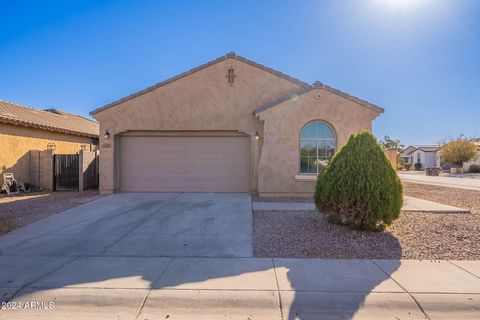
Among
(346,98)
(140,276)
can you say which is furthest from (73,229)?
(346,98)

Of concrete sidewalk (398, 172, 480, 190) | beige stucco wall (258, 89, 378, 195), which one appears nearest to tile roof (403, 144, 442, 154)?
concrete sidewalk (398, 172, 480, 190)

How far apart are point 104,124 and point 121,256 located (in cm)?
906

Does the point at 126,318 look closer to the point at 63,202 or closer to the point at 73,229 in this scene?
the point at 73,229

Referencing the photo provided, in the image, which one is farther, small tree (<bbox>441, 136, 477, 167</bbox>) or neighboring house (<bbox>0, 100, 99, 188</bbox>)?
small tree (<bbox>441, 136, 477, 167</bbox>)

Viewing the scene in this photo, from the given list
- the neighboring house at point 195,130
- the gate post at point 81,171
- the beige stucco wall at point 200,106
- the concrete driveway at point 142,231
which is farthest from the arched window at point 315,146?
the gate post at point 81,171

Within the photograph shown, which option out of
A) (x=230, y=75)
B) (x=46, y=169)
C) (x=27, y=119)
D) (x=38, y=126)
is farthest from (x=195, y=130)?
(x=27, y=119)

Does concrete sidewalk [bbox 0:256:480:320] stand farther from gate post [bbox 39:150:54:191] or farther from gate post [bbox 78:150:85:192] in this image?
gate post [bbox 39:150:54:191]

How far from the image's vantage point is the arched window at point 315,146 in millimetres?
11797

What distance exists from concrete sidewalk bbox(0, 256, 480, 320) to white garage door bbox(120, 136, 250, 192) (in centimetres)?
780

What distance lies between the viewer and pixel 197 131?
1301 centimetres

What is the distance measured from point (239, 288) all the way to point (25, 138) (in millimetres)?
15296

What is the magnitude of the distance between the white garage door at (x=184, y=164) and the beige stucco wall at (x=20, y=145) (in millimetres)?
5416

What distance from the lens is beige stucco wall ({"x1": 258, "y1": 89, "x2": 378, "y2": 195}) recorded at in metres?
11.6

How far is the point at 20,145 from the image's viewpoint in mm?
14305
